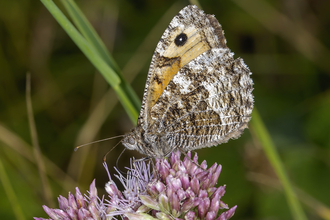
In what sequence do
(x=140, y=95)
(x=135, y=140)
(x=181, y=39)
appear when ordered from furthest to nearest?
1. (x=140, y=95)
2. (x=181, y=39)
3. (x=135, y=140)

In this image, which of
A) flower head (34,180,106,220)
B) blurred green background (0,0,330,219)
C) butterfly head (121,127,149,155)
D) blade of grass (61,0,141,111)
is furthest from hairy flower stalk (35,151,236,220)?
blurred green background (0,0,330,219)

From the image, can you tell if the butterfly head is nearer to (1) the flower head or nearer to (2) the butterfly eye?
(1) the flower head

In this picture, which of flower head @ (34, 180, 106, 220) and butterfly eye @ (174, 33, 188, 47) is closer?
flower head @ (34, 180, 106, 220)

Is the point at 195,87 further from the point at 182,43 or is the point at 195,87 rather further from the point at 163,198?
the point at 163,198

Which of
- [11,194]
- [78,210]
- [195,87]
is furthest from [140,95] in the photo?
[78,210]

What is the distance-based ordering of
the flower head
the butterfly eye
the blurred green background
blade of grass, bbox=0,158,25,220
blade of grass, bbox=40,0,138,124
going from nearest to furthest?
blade of grass, bbox=40,0,138,124 → the flower head → the butterfly eye → blade of grass, bbox=0,158,25,220 → the blurred green background

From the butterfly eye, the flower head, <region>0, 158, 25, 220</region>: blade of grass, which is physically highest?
the butterfly eye

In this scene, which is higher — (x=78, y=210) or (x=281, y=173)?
(x=78, y=210)

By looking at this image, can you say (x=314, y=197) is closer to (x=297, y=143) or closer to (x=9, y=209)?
(x=297, y=143)
